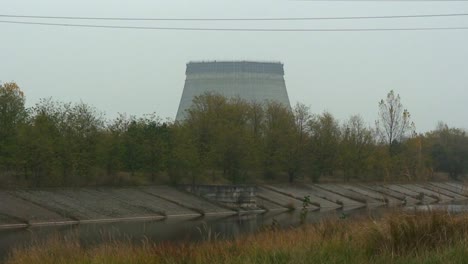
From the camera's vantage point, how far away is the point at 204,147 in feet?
208

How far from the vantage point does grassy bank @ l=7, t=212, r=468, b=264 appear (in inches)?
369

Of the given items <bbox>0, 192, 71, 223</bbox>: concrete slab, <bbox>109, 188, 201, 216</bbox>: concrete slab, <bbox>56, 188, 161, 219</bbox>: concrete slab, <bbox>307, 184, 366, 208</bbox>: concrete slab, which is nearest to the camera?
<bbox>0, 192, 71, 223</bbox>: concrete slab

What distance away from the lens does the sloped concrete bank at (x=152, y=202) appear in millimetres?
39812

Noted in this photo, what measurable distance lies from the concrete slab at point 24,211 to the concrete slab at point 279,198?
2350cm

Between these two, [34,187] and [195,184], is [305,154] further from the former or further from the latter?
[34,187]

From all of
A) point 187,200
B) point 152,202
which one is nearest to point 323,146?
point 187,200

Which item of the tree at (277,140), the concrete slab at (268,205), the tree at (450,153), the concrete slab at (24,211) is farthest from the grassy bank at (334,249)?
the tree at (450,153)

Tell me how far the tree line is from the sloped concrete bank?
2.85 meters

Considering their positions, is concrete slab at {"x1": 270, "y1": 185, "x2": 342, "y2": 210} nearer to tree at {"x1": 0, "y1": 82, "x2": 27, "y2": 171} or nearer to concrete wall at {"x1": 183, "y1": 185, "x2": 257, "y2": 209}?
concrete wall at {"x1": 183, "y1": 185, "x2": 257, "y2": 209}

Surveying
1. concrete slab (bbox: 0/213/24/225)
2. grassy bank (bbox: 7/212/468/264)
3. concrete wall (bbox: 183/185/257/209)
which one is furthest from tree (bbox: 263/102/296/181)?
grassy bank (bbox: 7/212/468/264)

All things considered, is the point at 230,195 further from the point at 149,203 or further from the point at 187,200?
the point at 149,203

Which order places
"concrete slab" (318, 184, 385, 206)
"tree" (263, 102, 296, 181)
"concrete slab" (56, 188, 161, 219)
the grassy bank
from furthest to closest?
"tree" (263, 102, 296, 181), "concrete slab" (318, 184, 385, 206), "concrete slab" (56, 188, 161, 219), the grassy bank

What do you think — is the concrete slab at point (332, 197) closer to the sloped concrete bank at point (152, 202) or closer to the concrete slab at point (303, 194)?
the sloped concrete bank at point (152, 202)

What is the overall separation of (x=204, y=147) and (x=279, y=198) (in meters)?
9.21
